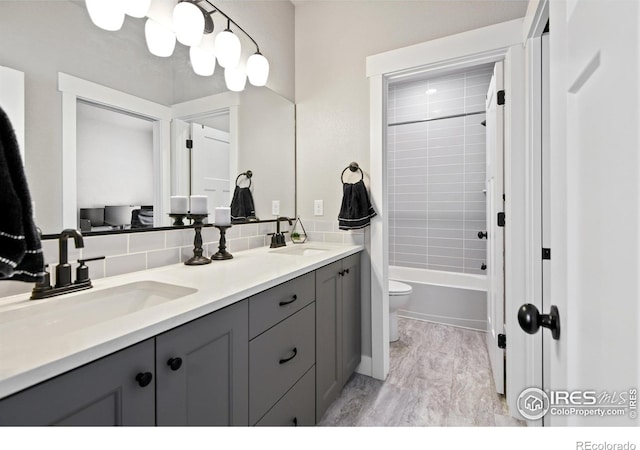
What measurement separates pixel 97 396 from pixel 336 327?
1229mm

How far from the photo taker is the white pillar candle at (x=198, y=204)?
58.7 inches

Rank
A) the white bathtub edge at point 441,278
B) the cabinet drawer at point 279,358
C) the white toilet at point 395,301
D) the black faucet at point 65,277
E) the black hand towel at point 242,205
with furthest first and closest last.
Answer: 1. the white bathtub edge at point 441,278
2. the white toilet at point 395,301
3. the black hand towel at point 242,205
4. the cabinet drawer at point 279,358
5. the black faucet at point 65,277

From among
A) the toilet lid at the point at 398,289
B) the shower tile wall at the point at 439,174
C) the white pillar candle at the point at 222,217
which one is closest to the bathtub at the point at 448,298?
the shower tile wall at the point at 439,174

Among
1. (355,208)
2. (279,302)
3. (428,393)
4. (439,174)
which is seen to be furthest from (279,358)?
(439,174)

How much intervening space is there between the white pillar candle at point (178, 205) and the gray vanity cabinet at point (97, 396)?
847 millimetres

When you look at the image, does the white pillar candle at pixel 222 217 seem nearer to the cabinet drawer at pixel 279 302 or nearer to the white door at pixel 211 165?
the white door at pixel 211 165

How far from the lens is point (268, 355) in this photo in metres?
1.13

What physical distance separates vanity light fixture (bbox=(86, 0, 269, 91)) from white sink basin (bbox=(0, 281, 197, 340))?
1020mm

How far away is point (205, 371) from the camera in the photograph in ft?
2.85

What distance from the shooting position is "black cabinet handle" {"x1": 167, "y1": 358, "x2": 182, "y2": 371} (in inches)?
30.0

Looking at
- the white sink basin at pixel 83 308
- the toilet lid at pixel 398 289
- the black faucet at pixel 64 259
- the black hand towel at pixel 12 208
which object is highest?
the black hand towel at pixel 12 208

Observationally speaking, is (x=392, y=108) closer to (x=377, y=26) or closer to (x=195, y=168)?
(x=377, y=26)

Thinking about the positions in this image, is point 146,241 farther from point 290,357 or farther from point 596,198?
point 596,198

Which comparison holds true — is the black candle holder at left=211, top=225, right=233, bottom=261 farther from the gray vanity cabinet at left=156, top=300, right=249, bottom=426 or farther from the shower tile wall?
the shower tile wall
